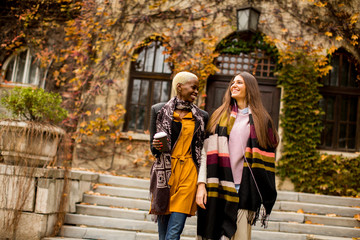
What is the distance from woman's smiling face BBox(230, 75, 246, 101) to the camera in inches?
111

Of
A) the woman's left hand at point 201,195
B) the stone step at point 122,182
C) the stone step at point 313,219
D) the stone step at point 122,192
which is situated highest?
the woman's left hand at point 201,195

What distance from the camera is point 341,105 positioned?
7559 mm

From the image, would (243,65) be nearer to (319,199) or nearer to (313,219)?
(319,199)

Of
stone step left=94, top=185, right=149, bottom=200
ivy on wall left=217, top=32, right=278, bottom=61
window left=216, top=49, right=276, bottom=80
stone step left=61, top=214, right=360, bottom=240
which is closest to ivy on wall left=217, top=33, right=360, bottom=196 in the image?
ivy on wall left=217, top=32, right=278, bottom=61

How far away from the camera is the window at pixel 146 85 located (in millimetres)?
7738

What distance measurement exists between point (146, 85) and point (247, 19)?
8.30 ft

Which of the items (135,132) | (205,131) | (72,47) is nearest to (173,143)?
(205,131)

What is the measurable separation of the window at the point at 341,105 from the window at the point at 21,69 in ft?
22.2

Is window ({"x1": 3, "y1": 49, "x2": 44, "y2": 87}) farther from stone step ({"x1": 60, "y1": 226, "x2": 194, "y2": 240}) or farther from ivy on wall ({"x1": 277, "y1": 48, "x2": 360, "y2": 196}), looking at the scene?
ivy on wall ({"x1": 277, "y1": 48, "x2": 360, "y2": 196})

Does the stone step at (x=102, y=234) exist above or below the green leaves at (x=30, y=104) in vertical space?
below

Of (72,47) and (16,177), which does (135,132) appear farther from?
(16,177)

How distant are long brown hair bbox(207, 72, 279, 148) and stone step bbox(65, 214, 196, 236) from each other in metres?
2.30

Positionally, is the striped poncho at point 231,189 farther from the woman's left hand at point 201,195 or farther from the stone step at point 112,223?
the stone step at point 112,223

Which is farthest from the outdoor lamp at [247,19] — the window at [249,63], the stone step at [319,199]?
the stone step at [319,199]
